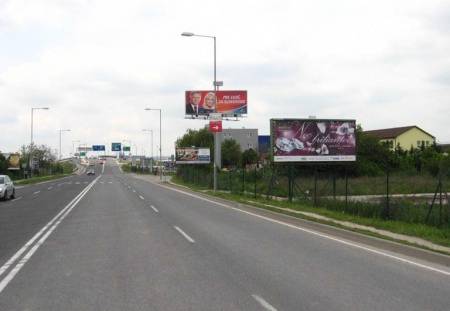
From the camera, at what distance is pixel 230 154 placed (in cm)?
12025

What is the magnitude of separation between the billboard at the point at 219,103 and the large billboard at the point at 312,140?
123 feet

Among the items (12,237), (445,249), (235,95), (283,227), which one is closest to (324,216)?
(283,227)

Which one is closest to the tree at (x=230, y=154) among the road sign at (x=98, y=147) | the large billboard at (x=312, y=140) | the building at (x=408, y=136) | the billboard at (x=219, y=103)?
the building at (x=408, y=136)

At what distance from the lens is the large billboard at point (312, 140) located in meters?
30.3

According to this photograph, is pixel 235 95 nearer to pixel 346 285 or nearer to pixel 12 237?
pixel 12 237

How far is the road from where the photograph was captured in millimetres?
7359

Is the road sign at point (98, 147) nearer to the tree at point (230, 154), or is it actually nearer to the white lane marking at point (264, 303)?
the tree at point (230, 154)

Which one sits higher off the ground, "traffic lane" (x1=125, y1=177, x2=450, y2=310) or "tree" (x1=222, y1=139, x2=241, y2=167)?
"tree" (x1=222, y1=139, x2=241, y2=167)

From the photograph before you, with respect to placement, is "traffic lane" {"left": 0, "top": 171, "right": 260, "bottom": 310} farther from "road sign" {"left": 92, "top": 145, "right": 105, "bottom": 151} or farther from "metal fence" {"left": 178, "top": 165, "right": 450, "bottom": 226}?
"road sign" {"left": 92, "top": 145, "right": 105, "bottom": 151}

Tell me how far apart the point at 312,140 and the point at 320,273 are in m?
22.3

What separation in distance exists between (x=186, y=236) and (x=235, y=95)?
56557 mm

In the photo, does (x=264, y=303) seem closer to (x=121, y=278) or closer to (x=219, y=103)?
(x=121, y=278)

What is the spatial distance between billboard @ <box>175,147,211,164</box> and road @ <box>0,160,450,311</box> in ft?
237

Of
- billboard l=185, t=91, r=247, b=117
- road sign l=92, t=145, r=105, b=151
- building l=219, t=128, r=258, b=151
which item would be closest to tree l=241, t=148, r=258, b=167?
building l=219, t=128, r=258, b=151
